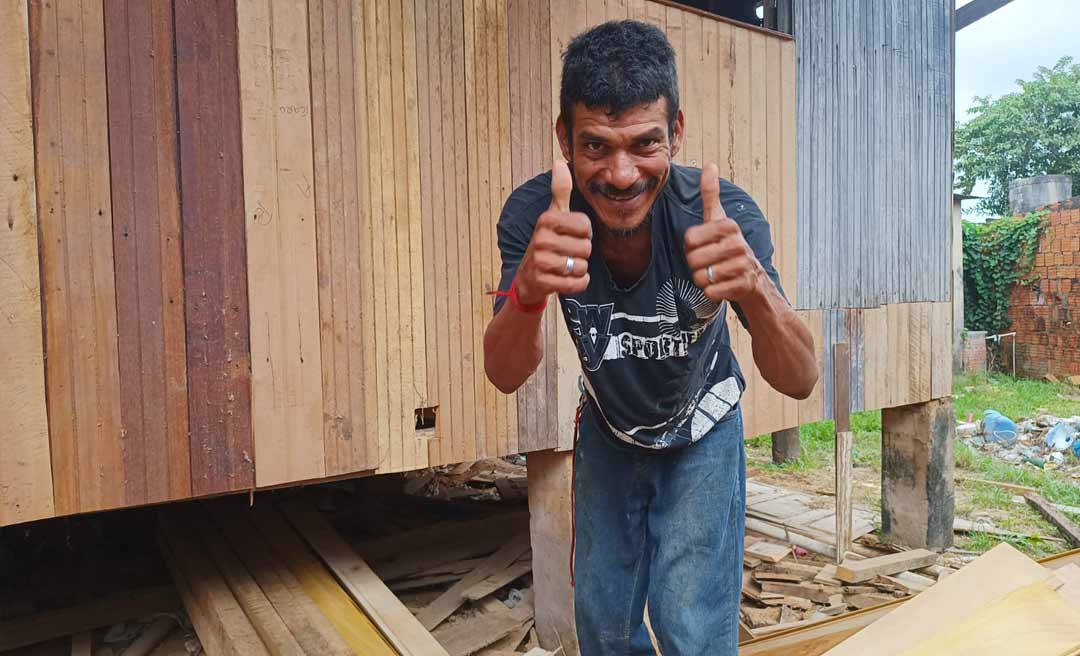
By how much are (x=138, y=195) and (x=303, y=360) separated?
1.02m

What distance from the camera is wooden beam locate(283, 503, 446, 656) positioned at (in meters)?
3.25

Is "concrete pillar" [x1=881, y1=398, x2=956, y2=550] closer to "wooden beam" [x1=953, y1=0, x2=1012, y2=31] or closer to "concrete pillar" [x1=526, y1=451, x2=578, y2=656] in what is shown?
"concrete pillar" [x1=526, y1=451, x2=578, y2=656]

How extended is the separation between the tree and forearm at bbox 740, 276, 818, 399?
33.7 m

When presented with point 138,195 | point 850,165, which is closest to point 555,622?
point 138,195

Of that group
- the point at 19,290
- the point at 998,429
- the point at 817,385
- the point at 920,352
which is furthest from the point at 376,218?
the point at 998,429

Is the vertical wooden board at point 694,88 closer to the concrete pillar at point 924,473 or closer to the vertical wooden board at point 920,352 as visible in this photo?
the vertical wooden board at point 920,352

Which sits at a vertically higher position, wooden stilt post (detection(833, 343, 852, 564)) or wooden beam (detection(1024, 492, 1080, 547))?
wooden stilt post (detection(833, 343, 852, 564))

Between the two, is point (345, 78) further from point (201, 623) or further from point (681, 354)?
point (201, 623)

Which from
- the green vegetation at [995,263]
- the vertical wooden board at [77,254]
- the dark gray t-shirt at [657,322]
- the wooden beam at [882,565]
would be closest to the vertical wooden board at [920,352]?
the wooden beam at [882,565]

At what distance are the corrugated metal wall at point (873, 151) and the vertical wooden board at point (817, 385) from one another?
0.12 metres

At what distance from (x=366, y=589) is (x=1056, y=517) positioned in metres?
6.84

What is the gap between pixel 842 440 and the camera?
5.96 meters

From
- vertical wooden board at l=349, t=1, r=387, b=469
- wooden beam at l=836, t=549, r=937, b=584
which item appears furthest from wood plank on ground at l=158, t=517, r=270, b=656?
wooden beam at l=836, t=549, r=937, b=584

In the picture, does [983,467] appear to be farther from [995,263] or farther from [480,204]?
[995,263]
